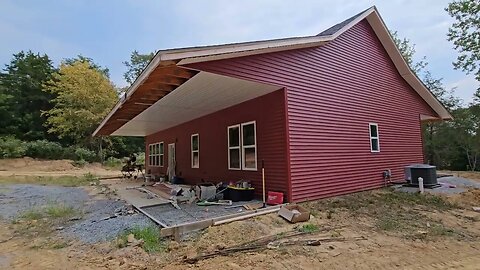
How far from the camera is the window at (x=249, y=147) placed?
7773 mm

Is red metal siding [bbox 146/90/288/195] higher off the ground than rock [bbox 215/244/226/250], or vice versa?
red metal siding [bbox 146/90/288/195]

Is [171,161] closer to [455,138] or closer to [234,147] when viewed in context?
[234,147]

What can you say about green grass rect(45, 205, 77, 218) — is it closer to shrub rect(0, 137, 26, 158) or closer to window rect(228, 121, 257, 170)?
window rect(228, 121, 257, 170)

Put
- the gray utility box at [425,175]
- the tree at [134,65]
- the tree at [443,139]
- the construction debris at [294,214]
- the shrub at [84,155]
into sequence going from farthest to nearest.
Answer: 1. the tree at [134,65]
2. the shrub at [84,155]
3. the tree at [443,139]
4. the gray utility box at [425,175]
5. the construction debris at [294,214]

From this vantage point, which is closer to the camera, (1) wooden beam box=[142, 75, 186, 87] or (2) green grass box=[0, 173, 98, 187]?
(1) wooden beam box=[142, 75, 186, 87]

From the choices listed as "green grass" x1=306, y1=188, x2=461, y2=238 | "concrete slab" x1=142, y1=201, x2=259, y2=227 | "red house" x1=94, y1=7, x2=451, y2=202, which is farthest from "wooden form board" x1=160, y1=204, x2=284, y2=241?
"green grass" x1=306, y1=188, x2=461, y2=238

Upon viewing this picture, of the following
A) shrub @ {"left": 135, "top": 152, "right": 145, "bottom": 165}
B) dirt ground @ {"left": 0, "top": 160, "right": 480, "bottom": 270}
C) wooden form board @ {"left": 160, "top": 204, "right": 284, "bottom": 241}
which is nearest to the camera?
dirt ground @ {"left": 0, "top": 160, "right": 480, "bottom": 270}

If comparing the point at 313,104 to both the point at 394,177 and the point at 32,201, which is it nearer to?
the point at 394,177

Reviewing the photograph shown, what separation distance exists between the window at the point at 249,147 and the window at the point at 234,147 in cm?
30

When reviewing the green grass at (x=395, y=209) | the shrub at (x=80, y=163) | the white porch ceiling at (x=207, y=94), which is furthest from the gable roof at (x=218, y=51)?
the shrub at (x=80, y=163)

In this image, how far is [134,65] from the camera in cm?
3956

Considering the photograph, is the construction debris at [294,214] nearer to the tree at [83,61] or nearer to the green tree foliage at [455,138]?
the green tree foliage at [455,138]

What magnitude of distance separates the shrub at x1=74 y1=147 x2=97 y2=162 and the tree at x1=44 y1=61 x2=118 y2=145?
1.97 metres

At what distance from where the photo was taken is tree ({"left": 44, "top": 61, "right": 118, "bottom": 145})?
2711cm
